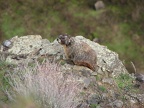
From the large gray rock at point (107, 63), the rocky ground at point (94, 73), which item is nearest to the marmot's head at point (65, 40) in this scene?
the rocky ground at point (94, 73)

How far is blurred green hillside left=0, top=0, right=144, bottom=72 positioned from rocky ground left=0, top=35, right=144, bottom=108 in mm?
5103

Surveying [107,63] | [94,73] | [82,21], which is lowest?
[94,73]

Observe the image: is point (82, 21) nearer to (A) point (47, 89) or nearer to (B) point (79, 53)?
(B) point (79, 53)

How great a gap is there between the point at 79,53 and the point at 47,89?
298 cm

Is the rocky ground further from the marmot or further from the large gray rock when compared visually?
the marmot

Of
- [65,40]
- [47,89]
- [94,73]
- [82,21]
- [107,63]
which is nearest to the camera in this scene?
[47,89]

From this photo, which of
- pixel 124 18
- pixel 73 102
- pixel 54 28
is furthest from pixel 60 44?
pixel 124 18

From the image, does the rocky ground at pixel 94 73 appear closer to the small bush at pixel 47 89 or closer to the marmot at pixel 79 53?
the marmot at pixel 79 53

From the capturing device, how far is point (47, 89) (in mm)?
8203

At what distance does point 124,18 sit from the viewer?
18.5 m

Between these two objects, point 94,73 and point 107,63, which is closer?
point 94,73

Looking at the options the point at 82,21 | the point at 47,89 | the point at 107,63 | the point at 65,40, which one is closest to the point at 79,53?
the point at 65,40

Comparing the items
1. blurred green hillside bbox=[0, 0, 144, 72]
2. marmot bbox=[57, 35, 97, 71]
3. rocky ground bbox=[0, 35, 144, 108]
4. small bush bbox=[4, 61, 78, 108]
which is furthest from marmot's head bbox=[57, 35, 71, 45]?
blurred green hillside bbox=[0, 0, 144, 72]

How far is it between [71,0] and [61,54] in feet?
27.0
